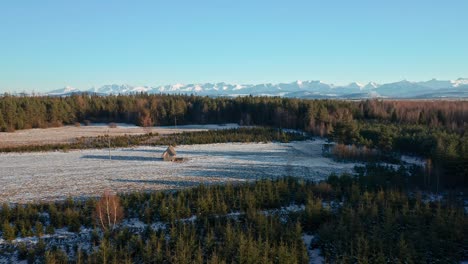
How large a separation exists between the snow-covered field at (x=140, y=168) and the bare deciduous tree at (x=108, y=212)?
5.70 m

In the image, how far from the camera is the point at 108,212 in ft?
48.9

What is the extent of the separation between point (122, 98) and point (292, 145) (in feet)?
164

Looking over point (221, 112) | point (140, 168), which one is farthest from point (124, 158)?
point (221, 112)

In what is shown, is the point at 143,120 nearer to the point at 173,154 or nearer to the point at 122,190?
the point at 173,154

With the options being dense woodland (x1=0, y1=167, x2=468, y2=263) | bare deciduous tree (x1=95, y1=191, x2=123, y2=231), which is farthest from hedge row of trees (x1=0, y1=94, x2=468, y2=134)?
bare deciduous tree (x1=95, y1=191, x2=123, y2=231)

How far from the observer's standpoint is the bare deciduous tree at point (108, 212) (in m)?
15.1

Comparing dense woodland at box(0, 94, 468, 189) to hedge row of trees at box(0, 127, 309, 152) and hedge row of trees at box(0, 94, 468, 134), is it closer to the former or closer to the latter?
hedge row of trees at box(0, 94, 468, 134)

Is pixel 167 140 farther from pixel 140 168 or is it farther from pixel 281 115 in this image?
pixel 281 115

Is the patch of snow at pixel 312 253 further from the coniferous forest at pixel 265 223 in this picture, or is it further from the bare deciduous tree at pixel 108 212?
the bare deciduous tree at pixel 108 212

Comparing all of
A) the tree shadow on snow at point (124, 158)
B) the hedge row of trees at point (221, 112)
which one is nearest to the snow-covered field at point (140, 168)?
the tree shadow on snow at point (124, 158)

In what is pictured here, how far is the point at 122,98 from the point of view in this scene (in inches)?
3246

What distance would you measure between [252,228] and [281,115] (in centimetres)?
5139

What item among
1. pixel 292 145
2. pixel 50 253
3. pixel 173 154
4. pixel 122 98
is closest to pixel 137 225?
pixel 50 253

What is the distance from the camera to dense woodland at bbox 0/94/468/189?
132 ft
